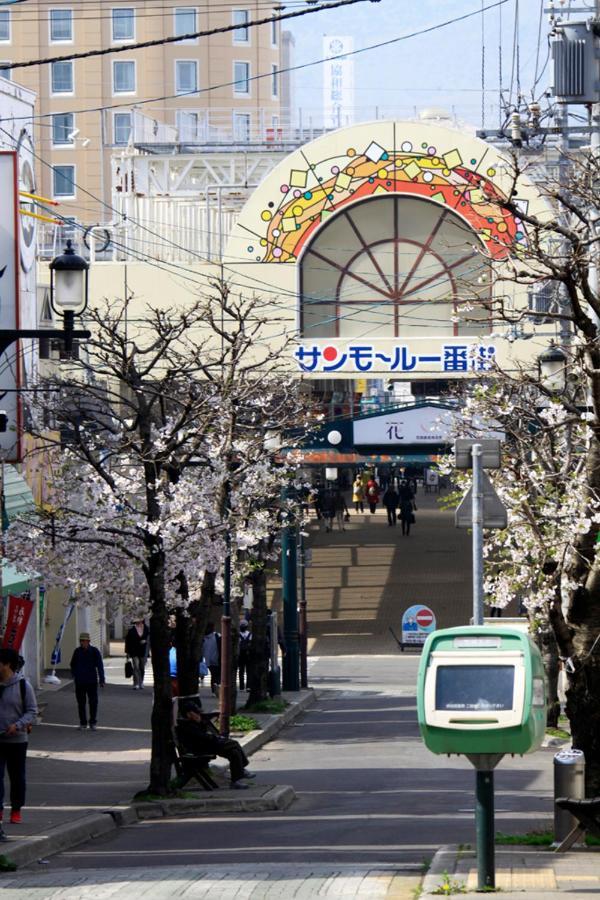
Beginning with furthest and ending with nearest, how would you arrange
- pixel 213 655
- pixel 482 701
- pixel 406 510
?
pixel 406 510
pixel 213 655
pixel 482 701

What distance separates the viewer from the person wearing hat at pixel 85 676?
2766 centimetres

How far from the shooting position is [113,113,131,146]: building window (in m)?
96.9

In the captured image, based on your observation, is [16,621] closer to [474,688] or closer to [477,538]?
[477,538]

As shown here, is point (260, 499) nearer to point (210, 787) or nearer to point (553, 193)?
point (210, 787)

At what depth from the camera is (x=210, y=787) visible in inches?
806

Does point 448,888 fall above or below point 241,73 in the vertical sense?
below

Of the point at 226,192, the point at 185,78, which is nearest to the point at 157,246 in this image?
the point at 226,192

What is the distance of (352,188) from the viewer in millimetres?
41875

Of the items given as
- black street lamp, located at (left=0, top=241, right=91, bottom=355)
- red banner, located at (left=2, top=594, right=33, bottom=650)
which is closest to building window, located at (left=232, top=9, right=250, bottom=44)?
red banner, located at (left=2, top=594, right=33, bottom=650)

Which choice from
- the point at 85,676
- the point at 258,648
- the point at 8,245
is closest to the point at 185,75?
the point at 258,648

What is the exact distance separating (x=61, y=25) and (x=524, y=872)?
90730 mm

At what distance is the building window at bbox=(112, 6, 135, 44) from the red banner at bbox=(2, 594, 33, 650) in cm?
7493

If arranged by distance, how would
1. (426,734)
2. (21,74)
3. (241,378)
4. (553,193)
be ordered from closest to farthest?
(426,734)
(553,193)
(241,378)
(21,74)

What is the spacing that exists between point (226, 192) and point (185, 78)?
48.7 meters
